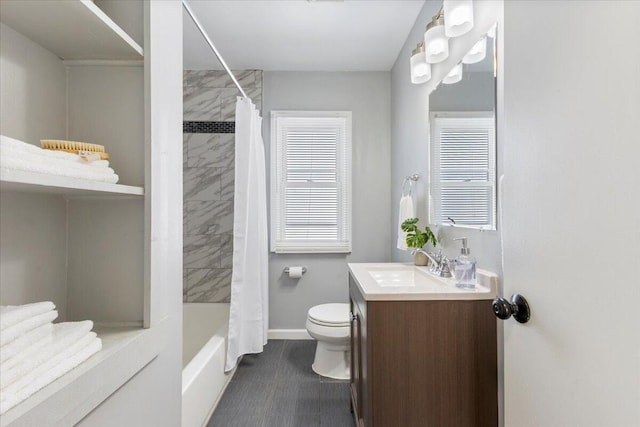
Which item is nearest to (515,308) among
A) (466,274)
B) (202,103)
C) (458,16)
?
(466,274)

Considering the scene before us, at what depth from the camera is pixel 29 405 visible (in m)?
0.56

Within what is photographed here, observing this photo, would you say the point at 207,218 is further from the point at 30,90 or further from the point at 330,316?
the point at 30,90

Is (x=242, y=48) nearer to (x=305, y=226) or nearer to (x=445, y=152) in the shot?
(x=305, y=226)

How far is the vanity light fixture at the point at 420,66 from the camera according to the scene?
→ 195cm

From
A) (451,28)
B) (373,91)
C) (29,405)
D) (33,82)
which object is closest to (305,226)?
(373,91)

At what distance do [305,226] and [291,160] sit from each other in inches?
25.2

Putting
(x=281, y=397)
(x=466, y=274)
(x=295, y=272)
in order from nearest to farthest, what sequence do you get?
(x=466, y=274)
(x=281, y=397)
(x=295, y=272)

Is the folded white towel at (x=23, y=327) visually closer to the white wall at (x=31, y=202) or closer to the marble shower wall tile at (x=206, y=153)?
the white wall at (x=31, y=202)

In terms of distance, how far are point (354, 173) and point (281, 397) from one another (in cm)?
196

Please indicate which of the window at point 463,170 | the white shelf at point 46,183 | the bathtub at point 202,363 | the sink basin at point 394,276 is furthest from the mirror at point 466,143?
the bathtub at point 202,363

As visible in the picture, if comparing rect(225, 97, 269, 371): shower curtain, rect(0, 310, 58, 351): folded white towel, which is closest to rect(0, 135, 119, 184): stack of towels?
rect(0, 310, 58, 351): folded white towel

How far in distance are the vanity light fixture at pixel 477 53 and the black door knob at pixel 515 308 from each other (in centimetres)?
108

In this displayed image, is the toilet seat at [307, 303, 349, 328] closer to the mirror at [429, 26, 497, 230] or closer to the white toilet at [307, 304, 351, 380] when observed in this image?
the white toilet at [307, 304, 351, 380]

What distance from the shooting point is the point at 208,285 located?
3.10 meters
